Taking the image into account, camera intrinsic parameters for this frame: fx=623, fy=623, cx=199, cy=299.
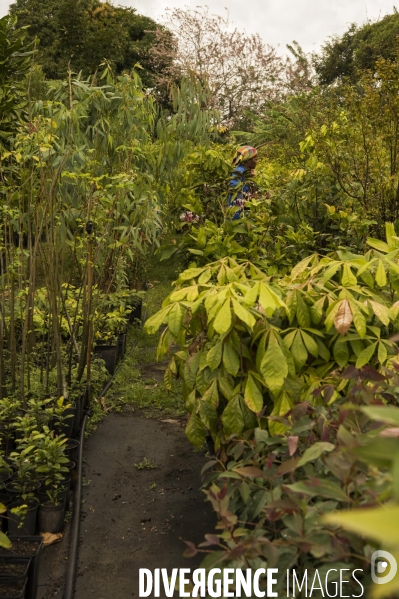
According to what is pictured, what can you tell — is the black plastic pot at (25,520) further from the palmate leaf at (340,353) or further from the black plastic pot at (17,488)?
the palmate leaf at (340,353)

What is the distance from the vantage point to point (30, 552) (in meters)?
2.51

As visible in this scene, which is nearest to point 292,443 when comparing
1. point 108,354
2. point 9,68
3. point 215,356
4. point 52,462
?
point 215,356

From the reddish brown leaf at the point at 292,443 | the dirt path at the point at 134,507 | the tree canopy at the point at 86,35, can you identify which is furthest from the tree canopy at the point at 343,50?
the reddish brown leaf at the point at 292,443

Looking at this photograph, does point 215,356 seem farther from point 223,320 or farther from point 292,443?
point 292,443

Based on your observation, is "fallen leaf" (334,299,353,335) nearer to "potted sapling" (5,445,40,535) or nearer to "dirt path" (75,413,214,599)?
"dirt path" (75,413,214,599)

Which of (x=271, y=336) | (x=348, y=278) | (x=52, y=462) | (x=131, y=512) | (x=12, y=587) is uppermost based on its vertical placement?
(x=348, y=278)

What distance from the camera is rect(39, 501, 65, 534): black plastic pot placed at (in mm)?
2930

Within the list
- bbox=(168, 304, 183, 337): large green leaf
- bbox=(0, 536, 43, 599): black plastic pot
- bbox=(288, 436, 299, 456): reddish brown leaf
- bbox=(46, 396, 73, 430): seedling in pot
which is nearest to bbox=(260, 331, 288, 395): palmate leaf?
bbox=(168, 304, 183, 337): large green leaf

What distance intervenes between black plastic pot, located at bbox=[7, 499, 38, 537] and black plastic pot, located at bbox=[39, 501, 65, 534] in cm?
5

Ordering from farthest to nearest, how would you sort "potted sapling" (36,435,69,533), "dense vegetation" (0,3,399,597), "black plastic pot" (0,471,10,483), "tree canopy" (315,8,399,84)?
1. "tree canopy" (315,8,399,84)
2. "black plastic pot" (0,471,10,483)
3. "potted sapling" (36,435,69,533)
4. "dense vegetation" (0,3,399,597)

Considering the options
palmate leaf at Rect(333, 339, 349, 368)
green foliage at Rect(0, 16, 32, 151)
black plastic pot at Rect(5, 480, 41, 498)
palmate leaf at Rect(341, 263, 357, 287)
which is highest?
green foliage at Rect(0, 16, 32, 151)

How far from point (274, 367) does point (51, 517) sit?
4.75ft

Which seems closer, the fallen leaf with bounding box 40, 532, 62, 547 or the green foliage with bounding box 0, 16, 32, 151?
the fallen leaf with bounding box 40, 532, 62, 547

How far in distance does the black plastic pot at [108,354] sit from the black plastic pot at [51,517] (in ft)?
8.01
